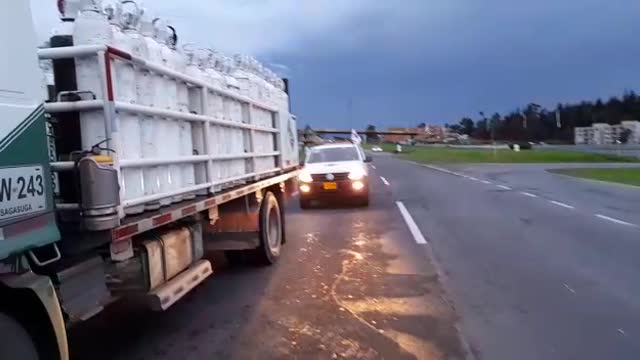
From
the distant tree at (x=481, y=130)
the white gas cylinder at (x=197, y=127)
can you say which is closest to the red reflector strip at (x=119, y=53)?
the white gas cylinder at (x=197, y=127)

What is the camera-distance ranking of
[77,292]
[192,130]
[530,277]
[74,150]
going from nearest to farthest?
[77,292]
[74,150]
[192,130]
[530,277]

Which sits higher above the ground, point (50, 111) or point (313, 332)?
point (50, 111)

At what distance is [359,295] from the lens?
303 inches

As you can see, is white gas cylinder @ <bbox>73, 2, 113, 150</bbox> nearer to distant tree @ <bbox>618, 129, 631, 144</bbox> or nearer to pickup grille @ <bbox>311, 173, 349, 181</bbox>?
pickup grille @ <bbox>311, 173, 349, 181</bbox>

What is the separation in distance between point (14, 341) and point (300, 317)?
3.60m

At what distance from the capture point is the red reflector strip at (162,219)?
5275 mm

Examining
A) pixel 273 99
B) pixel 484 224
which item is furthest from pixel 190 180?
pixel 484 224

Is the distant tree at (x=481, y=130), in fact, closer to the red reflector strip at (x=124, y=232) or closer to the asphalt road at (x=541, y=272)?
the asphalt road at (x=541, y=272)

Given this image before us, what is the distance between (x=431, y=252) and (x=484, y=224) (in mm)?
3748

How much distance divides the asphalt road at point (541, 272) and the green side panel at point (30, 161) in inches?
145

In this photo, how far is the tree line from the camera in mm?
138375

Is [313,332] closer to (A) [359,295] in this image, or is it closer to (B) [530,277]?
(A) [359,295]

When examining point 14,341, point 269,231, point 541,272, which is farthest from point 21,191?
point 541,272

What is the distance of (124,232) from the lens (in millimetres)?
4672
